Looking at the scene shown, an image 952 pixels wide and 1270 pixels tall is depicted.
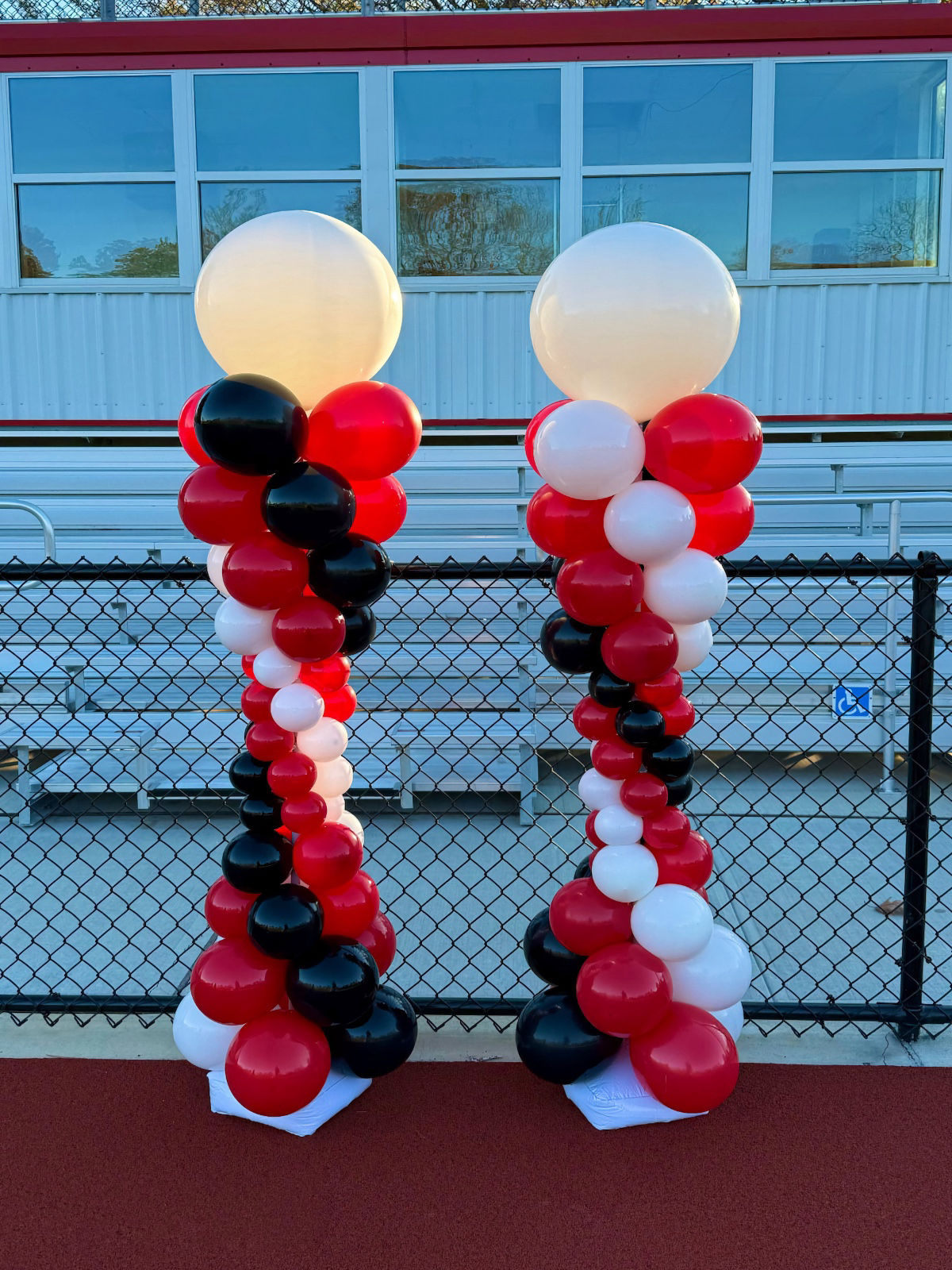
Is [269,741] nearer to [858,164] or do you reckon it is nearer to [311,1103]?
[311,1103]

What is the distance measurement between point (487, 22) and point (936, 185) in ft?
9.89

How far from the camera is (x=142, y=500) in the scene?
6117 millimetres

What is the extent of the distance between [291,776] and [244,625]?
13.3 inches

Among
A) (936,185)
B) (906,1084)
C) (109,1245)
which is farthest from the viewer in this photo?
(936,185)

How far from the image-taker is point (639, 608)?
77.5 inches

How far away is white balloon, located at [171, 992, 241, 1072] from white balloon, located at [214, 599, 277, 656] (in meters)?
0.84

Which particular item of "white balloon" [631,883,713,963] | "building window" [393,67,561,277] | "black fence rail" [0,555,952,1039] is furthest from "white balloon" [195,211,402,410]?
"building window" [393,67,561,277]

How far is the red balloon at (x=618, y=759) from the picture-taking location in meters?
2.06

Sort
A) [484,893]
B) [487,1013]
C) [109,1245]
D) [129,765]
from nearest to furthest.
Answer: [109,1245]
[487,1013]
[484,893]
[129,765]

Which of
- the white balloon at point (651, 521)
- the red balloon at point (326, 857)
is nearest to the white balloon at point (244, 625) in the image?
the red balloon at point (326, 857)

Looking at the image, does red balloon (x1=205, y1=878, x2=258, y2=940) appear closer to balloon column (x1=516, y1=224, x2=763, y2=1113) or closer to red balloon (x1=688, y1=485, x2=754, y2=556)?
balloon column (x1=516, y1=224, x2=763, y2=1113)

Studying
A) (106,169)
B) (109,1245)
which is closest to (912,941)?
(109,1245)

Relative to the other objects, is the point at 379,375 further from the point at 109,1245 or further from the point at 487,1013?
the point at 109,1245

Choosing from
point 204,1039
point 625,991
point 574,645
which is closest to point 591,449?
point 574,645
